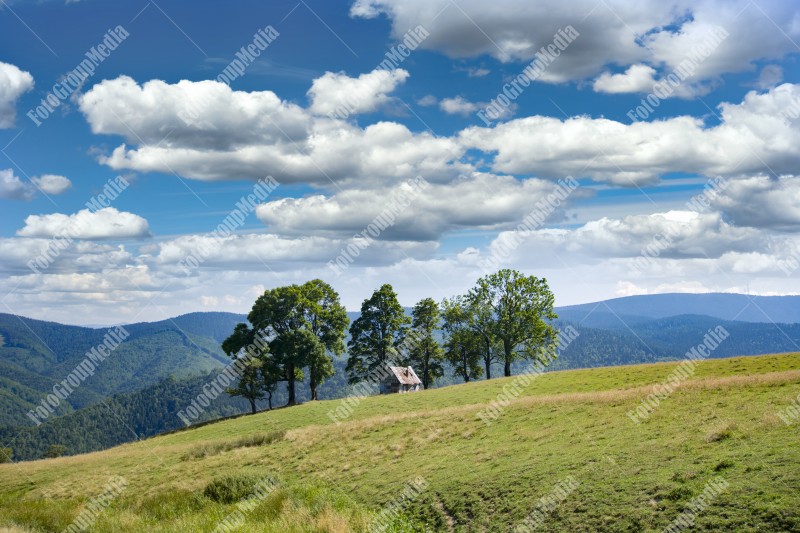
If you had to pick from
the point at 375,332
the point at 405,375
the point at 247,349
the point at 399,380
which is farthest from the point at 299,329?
the point at 405,375

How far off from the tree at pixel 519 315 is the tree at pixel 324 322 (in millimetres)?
18860

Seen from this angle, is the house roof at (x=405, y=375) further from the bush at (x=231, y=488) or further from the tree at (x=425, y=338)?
the bush at (x=231, y=488)

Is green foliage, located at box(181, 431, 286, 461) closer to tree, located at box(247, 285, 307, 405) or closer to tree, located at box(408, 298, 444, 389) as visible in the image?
tree, located at box(247, 285, 307, 405)

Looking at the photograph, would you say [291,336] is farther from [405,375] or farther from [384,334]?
[405,375]

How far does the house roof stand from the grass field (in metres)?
34.9

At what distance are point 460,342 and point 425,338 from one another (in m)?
4.63

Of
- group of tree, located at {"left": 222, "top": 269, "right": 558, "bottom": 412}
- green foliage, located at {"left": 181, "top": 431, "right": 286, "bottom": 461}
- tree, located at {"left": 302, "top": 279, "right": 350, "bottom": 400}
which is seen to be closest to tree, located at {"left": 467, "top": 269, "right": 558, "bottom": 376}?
group of tree, located at {"left": 222, "top": 269, "right": 558, "bottom": 412}

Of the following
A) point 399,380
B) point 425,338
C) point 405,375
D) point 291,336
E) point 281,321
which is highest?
point 281,321

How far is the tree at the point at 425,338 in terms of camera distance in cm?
7294

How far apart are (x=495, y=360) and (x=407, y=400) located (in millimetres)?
25320

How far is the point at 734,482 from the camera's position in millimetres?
15461

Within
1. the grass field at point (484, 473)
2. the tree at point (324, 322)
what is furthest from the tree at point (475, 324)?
the grass field at point (484, 473)

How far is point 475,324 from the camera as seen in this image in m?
72.1

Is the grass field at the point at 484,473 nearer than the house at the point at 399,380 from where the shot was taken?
Yes
